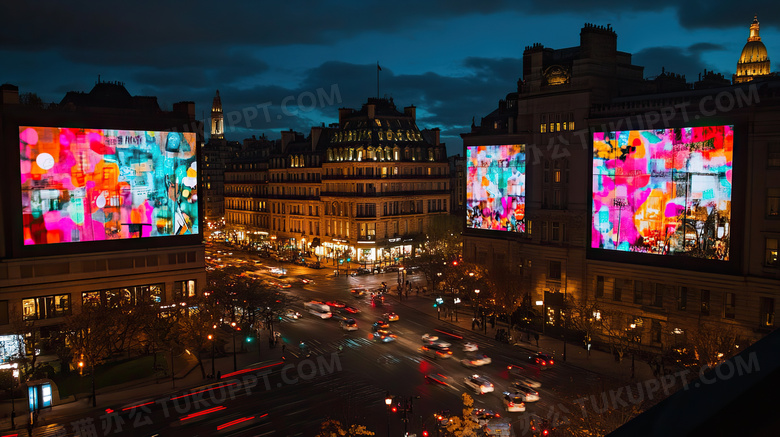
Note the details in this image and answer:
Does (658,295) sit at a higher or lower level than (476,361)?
Result: higher

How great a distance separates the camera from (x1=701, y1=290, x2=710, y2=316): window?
2104 inches

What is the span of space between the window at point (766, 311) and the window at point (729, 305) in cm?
240

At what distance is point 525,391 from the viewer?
43969mm

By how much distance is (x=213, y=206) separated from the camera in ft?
599

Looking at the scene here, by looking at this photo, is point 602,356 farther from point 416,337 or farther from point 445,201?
point 445,201

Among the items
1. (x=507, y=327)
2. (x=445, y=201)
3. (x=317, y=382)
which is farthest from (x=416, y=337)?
(x=445, y=201)

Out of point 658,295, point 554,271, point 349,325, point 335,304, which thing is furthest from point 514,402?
point 335,304

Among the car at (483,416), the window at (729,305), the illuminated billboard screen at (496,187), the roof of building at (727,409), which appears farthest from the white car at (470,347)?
the roof of building at (727,409)

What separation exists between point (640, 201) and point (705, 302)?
11588 millimetres

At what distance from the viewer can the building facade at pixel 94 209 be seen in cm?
5709

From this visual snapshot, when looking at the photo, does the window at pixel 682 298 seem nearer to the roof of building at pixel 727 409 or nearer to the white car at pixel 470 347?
the white car at pixel 470 347

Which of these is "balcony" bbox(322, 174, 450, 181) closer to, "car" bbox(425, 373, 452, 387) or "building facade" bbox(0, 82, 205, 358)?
"building facade" bbox(0, 82, 205, 358)

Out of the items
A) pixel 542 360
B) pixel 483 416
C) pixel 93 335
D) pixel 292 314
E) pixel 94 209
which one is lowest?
pixel 292 314

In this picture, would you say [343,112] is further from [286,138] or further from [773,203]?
[773,203]
